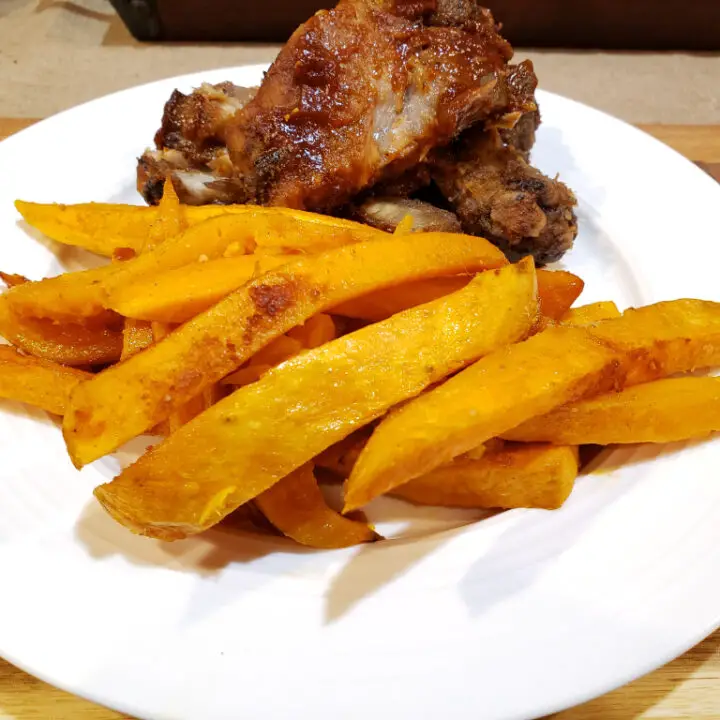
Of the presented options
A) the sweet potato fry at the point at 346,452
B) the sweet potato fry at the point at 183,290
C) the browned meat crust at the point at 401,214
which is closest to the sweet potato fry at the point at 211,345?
the sweet potato fry at the point at 183,290

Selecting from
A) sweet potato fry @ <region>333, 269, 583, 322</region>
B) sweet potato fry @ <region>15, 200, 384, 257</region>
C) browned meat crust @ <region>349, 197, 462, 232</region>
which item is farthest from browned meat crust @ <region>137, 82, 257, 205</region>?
sweet potato fry @ <region>333, 269, 583, 322</region>

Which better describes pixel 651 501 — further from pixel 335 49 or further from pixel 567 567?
pixel 335 49

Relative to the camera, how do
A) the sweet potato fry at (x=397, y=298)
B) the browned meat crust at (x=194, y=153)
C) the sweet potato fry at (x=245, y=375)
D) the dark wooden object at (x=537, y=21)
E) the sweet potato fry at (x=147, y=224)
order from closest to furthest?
the sweet potato fry at (x=245, y=375)
the sweet potato fry at (x=397, y=298)
the sweet potato fry at (x=147, y=224)
the browned meat crust at (x=194, y=153)
the dark wooden object at (x=537, y=21)

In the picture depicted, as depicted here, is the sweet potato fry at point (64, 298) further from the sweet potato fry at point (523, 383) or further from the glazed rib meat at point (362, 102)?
the sweet potato fry at point (523, 383)

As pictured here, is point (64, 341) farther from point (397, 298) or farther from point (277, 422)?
point (397, 298)

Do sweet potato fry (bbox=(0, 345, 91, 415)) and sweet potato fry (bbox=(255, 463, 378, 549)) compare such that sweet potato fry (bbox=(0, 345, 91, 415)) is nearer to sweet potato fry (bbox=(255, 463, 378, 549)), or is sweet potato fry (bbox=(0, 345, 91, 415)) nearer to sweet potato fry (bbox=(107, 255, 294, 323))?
sweet potato fry (bbox=(107, 255, 294, 323))

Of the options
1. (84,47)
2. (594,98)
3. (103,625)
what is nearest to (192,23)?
(84,47)
